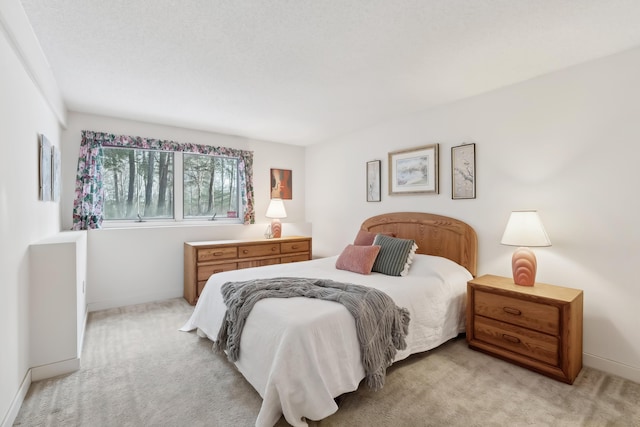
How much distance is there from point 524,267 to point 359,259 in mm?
1432

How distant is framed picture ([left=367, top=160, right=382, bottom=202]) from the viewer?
13.8 feet

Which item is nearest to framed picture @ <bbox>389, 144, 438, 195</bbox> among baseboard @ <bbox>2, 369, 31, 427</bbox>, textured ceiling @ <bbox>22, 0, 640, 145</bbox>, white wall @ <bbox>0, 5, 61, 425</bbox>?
textured ceiling @ <bbox>22, 0, 640, 145</bbox>

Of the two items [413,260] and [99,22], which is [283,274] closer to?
[413,260]

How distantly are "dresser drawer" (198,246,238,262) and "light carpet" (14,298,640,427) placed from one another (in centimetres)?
139

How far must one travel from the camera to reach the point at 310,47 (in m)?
2.23

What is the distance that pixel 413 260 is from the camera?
3.18 meters

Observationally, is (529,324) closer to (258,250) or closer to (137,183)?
(258,250)

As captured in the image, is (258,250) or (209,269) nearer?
(209,269)

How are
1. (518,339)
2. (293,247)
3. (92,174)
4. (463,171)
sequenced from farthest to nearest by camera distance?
(293,247) → (92,174) → (463,171) → (518,339)

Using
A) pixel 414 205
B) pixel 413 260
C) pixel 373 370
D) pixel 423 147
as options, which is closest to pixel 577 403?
pixel 373 370

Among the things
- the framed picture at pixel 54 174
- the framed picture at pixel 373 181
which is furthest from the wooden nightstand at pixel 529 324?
the framed picture at pixel 54 174

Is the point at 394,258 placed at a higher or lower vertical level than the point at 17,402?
higher

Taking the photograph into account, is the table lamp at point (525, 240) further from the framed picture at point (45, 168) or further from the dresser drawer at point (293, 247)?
the framed picture at point (45, 168)

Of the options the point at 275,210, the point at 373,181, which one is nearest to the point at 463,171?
the point at 373,181
